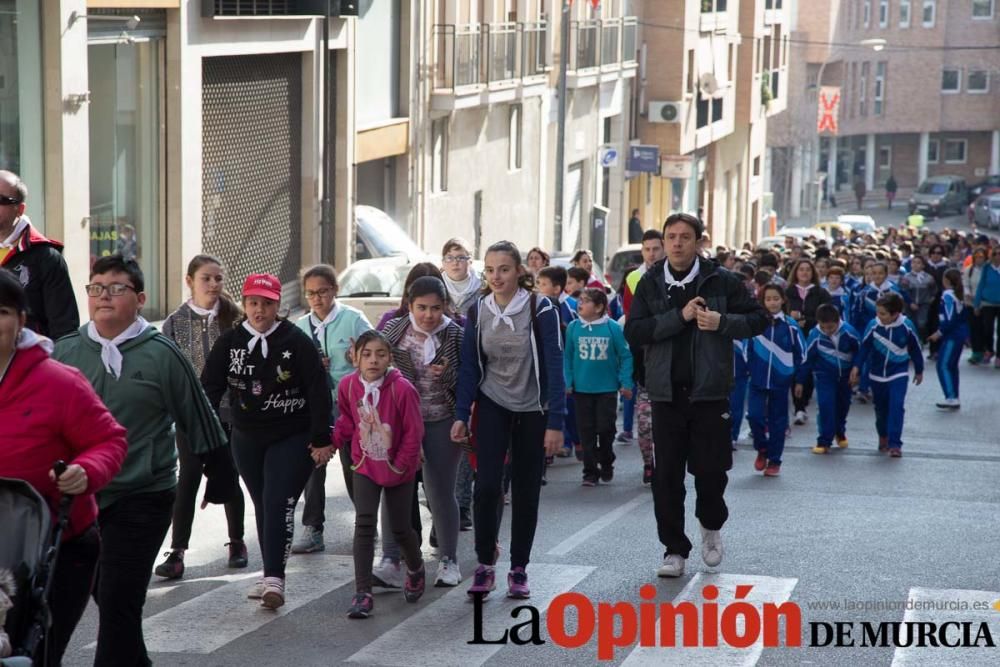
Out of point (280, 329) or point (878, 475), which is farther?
point (878, 475)

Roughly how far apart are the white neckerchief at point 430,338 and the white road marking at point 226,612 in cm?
128

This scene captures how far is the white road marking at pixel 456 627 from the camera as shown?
7457mm

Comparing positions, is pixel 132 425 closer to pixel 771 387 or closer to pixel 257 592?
pixel 257 592

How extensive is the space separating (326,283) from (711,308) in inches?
90.2

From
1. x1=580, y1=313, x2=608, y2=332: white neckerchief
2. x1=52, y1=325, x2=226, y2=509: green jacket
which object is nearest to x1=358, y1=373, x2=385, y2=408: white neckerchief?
x1=52, y1=325, x2=226, y2=509: green jacket

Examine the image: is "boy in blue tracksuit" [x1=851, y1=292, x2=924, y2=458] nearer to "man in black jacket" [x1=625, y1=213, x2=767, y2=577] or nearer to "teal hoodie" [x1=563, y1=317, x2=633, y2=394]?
"teal hoodie" [x1=563, y1=317, x2=633, y2=394]

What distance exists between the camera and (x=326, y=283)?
985cm

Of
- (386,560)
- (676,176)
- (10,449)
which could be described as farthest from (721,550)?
(676,176)

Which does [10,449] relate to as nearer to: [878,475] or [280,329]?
[280,329]

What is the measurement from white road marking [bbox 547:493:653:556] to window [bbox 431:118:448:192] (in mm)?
20050

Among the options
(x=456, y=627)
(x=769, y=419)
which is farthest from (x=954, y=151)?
(x=456, y=627)

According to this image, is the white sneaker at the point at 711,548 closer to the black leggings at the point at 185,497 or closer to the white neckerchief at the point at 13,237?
the black leggings at the point at 185,497

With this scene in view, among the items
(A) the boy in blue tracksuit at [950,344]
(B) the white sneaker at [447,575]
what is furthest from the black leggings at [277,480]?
(A) the boy in blue tracksuit at [950,344]

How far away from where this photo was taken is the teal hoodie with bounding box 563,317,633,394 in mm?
13062
